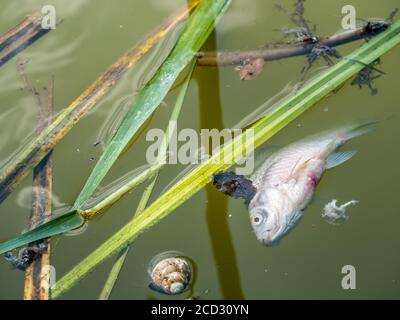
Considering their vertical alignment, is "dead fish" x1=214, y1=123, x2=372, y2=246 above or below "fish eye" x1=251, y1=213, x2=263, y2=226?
above

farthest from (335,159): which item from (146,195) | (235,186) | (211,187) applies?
(146,195)

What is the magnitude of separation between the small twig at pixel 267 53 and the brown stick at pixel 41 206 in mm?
1324

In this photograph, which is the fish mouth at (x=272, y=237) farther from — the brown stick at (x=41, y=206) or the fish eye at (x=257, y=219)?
the brown stick at (x=41, y=206)

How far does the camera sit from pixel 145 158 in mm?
3838

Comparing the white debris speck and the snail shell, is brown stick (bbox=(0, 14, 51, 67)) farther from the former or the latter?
the white debris speck

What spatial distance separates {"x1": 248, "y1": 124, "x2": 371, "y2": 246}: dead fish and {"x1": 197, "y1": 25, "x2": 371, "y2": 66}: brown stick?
726mm

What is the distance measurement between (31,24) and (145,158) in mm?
1569

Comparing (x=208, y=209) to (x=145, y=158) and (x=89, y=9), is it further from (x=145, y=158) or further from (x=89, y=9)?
(x=89, y=9)

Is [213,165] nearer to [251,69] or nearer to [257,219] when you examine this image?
[257,219]

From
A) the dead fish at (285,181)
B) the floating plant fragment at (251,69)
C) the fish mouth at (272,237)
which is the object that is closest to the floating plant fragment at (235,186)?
the dead fish at (285,181)

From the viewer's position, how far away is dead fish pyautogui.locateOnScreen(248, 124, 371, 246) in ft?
11.7

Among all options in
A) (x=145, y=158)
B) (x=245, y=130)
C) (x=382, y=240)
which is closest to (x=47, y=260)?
(x=145, y=158)

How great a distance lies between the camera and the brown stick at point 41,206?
139 inches

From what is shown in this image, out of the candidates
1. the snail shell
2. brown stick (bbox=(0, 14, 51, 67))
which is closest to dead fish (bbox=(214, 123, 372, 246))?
the snail shell
